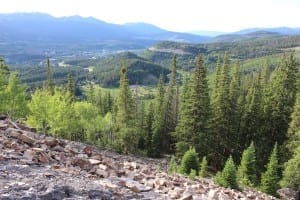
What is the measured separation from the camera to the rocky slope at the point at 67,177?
39.4ft

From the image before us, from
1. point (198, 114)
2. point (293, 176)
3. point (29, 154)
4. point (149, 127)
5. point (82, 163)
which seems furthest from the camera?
point (149, 127)

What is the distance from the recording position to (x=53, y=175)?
1328 centimetres

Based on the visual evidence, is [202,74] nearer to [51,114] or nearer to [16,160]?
[51,114]

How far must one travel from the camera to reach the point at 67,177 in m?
13.5

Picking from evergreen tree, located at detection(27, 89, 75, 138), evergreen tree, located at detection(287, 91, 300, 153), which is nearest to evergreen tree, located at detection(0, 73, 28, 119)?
evergreen tree, located at detection(27, 89, 75, 138)

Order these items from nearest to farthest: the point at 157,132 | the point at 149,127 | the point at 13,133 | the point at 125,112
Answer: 1. the point at 13,133
2. the point at 125,112
3. the point at 157,132
4. the point at 149,127

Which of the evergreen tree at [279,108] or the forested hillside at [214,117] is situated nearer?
the forested hillside at [214,117]

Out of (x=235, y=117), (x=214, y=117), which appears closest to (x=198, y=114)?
(x=214, y=117)

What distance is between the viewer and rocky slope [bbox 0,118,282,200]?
1201cm

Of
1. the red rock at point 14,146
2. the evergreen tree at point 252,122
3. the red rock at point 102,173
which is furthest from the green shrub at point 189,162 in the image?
the evergreen tree at point 252,122

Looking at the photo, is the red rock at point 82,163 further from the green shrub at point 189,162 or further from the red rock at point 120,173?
the green shrub at point 189,162

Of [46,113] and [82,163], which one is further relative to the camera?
[46,113]

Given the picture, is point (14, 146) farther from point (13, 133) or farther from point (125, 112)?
point (125, 112)

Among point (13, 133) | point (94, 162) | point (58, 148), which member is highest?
point (13, 133)
